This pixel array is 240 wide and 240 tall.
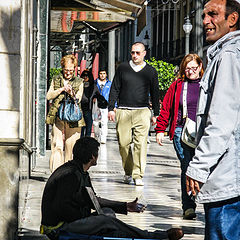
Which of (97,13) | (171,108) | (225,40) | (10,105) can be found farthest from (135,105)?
(225,40)

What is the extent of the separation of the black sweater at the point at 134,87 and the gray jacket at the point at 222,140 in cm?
715

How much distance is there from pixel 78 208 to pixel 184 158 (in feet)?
8.02

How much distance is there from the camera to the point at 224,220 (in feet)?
13.4

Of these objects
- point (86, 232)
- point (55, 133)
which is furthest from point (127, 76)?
point (86, 232)

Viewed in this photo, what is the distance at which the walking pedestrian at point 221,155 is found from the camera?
4.03 metres

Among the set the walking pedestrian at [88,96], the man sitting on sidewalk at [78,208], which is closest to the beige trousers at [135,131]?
the walking pedestrian at [88,96]

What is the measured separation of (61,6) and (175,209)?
8.57 m

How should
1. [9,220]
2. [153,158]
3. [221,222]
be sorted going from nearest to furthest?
[221,222], [9,220], [153,158]

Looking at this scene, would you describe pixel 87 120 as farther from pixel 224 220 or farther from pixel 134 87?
pixel 224 220

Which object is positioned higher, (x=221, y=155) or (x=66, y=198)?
(x=221, y=155)

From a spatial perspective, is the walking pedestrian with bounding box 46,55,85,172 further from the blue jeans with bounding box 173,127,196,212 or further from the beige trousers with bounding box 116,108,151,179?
the blue jeans with bounding box 173,127,196,212

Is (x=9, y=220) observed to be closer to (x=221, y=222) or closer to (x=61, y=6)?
(x=221, y=222)

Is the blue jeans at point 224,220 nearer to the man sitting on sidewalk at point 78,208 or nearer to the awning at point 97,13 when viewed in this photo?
the man sitting on sidewalk at point 78,208

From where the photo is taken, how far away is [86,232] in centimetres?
579
